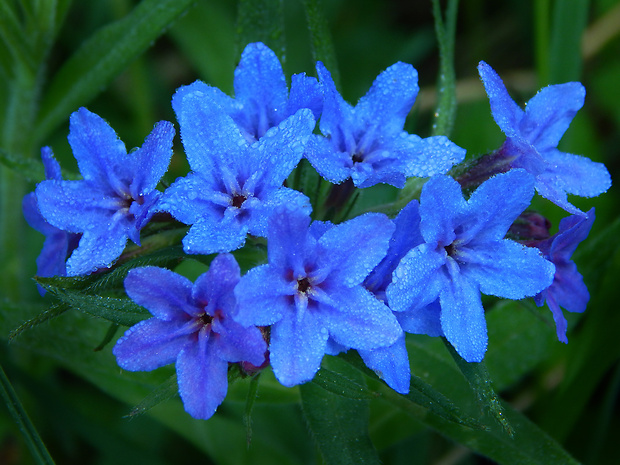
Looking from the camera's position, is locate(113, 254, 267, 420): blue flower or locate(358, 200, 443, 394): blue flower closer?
locate(113, 254, 267, 420): blue flower

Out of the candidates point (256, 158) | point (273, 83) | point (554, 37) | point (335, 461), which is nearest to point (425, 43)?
point (554, 37)

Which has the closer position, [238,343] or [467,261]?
[238,343]

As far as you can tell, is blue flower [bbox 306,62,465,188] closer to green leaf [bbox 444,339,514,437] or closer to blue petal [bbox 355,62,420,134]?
blue petal [bbox 355,62,420,134]

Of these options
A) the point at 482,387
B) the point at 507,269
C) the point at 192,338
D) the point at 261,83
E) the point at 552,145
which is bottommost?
the point at 482,387

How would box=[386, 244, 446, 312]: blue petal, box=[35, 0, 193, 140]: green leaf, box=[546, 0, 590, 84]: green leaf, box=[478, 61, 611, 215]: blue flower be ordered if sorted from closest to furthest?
box=[386, 244, 446, 312]: blue petal → box=[478, 61, 611, 215]: blue flower → box=[35, 0, 193, 140]: green leaf → box=[546, 0, 590, 84]: green leaf

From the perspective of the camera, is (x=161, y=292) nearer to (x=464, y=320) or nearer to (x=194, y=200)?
(x=194, y=200)

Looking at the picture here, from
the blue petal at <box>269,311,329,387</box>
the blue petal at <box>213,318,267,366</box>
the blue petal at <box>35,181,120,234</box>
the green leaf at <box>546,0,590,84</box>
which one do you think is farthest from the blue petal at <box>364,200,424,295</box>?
the green leaf at <box>546,0,590,84</box>

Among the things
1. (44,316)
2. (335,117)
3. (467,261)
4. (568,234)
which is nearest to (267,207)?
(335,117)
